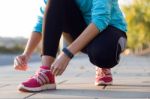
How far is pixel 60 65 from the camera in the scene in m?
3.32

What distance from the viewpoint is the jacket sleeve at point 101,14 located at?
11.6 ft

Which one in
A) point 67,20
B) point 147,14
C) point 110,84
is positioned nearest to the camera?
point 67,20

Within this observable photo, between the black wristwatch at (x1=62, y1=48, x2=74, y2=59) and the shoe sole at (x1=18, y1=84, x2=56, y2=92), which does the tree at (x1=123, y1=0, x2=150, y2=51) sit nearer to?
the shoe sole at (x1=18, y1=84, x2=56, y2=92)

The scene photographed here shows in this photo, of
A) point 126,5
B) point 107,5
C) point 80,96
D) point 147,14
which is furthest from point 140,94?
point 126,5

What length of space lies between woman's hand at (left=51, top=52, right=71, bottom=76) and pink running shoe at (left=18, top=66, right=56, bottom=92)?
41 centimetres

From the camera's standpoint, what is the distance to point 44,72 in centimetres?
379

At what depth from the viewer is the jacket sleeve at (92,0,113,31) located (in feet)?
11.6

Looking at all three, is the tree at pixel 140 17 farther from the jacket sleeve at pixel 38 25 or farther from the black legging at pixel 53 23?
the black legging at pixel 53 23

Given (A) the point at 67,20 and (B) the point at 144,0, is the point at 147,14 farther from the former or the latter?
(A) the point at 67,20

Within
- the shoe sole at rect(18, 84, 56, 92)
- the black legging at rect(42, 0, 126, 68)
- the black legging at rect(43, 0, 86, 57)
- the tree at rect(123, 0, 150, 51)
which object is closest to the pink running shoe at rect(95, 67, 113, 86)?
the black legging at rect(42, 0, 126, 68)

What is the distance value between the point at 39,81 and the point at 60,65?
0.53 metres

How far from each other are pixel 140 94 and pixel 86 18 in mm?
776

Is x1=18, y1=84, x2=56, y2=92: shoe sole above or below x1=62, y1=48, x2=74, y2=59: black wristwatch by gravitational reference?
below

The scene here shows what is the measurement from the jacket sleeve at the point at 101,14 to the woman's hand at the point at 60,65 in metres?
0.34
